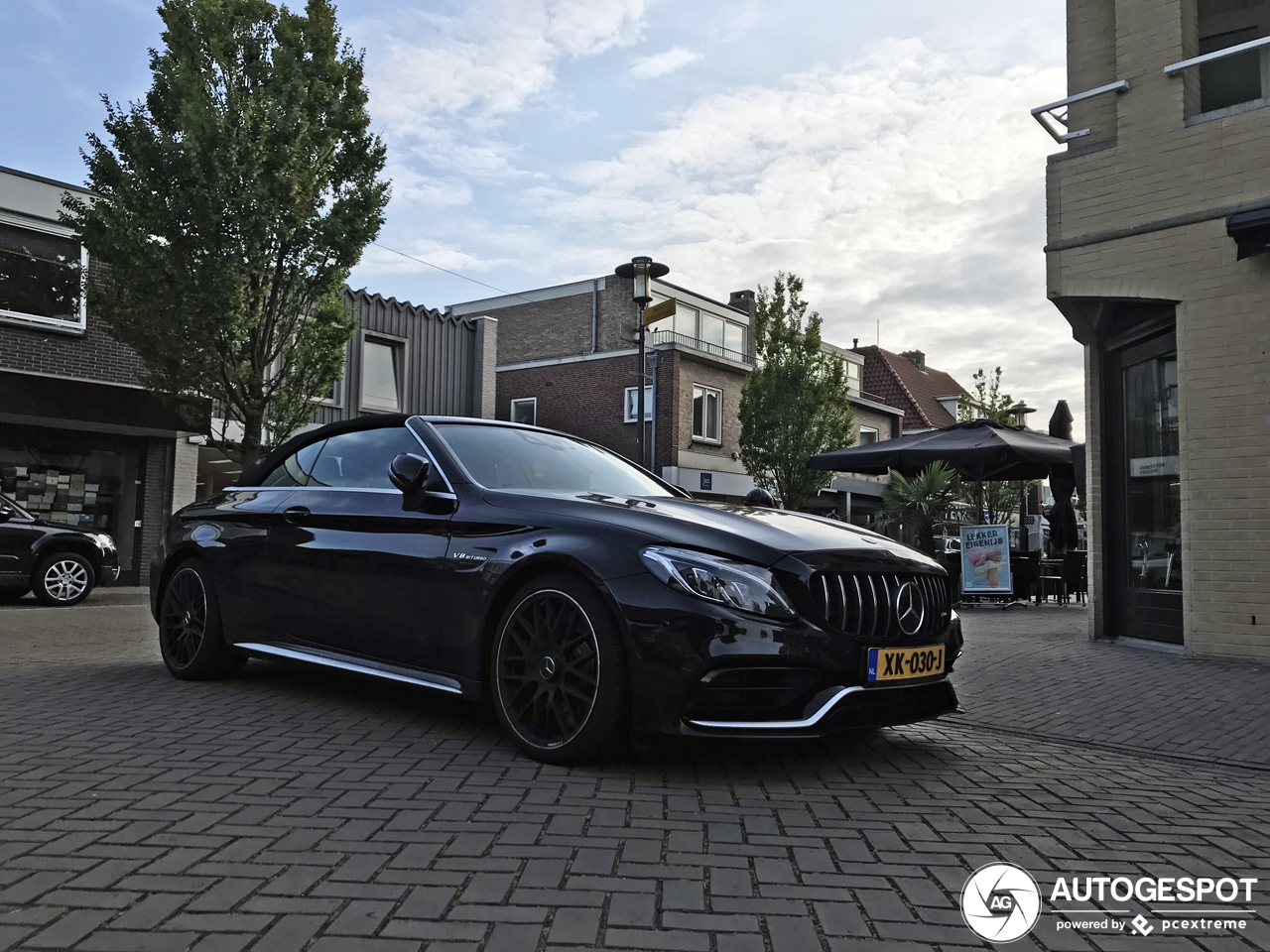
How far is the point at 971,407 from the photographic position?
3105 centimetres

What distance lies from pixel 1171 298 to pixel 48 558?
13.2 m

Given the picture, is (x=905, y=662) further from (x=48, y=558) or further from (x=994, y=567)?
(x=48, y=558)

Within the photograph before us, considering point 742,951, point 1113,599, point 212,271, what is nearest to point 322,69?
point 212,271

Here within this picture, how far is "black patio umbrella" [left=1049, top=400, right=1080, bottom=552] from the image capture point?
15.0 metres

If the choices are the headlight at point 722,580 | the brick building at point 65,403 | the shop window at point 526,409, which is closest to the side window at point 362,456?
the headlight at point 722,580

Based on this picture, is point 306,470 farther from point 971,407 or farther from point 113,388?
point 971,407

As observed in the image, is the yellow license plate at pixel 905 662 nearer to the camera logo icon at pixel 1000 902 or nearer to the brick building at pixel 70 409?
the camera logo icon at pixel 1000 902

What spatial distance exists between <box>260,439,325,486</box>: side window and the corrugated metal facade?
17.6 m

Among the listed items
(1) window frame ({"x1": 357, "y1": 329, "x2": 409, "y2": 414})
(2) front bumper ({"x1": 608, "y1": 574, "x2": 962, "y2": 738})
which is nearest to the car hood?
(2) front bumper ({"x1": 608, "y1": 574, "x2": 962, "y2": 738})

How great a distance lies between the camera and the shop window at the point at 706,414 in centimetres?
3209

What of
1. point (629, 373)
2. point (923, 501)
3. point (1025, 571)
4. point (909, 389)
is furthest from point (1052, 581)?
point (909, 389)

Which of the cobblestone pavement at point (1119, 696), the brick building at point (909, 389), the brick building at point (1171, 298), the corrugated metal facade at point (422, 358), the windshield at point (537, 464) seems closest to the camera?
the windshield at point (537, 464)

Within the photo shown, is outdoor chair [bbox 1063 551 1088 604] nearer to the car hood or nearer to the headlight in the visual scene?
the car hood

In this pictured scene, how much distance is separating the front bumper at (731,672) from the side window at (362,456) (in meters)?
1.77
